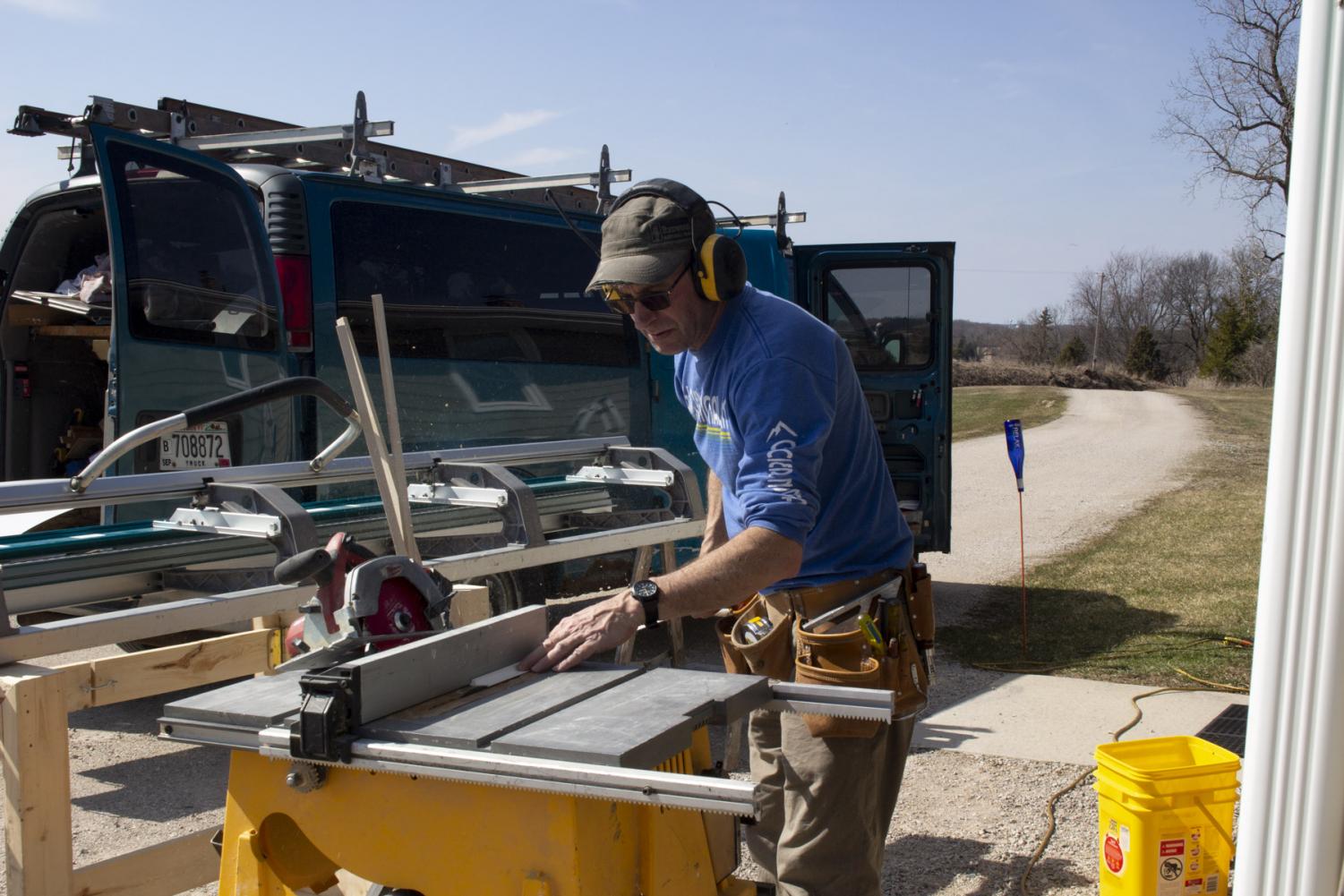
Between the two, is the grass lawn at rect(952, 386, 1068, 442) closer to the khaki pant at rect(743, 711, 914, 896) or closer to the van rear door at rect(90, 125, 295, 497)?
the van rear door at rect(90, 125, 295, 497)

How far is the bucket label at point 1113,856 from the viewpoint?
3459mm

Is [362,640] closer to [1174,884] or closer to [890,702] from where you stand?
[890,702]

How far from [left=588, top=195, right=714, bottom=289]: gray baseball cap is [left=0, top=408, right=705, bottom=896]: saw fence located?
1401mm

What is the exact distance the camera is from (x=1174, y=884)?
11.1ft

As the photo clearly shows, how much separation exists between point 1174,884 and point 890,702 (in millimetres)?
1762

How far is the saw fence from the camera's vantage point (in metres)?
2.64

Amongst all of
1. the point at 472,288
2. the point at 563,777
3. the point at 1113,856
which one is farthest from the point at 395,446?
the point at 472,288

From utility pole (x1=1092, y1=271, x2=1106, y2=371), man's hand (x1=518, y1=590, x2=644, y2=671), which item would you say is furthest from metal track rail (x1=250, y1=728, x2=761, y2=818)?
utility pole (x1=1092, y1=271, x2=1106, y2=371)

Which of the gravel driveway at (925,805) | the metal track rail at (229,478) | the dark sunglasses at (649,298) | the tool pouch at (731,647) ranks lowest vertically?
the gravel driveway at (925,805)

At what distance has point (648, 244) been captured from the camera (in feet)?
8.68

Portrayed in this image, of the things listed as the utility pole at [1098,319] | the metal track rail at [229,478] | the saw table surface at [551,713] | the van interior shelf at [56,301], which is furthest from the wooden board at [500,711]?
the utility pole at [1098,319]

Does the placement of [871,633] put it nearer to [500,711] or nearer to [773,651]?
[773,651]

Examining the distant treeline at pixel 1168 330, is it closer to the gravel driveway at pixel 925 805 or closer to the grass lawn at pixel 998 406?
the grass lawn at pixel 998 406

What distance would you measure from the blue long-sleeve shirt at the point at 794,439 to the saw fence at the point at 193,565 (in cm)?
129
